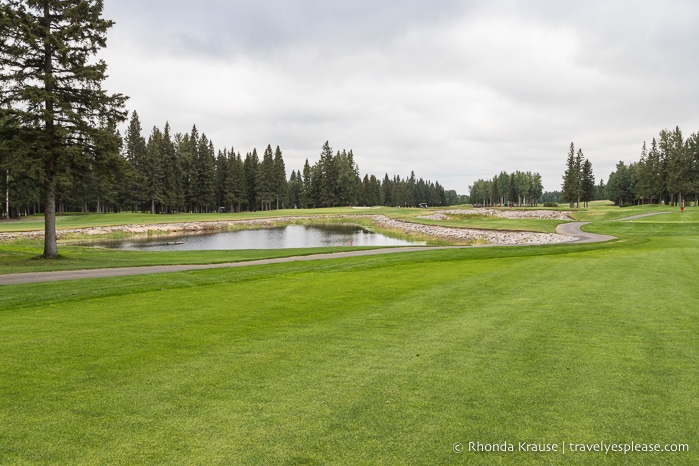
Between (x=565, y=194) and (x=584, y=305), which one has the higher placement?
(x=565, y=194)

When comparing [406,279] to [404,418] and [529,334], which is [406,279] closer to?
[529,334]

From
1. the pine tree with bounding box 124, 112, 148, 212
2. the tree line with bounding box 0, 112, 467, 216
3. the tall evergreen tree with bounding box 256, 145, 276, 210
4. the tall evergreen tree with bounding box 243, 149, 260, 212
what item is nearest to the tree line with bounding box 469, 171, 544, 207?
the tree line with bounding box 0, 112, 467, 216

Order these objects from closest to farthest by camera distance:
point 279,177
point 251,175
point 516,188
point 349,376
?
point 349,376 → point 251,175 → point 279,177 → point 516,188

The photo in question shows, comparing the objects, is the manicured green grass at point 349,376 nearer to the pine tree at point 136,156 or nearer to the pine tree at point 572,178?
the pine tree at point 136,156

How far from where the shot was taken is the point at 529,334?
281 inches

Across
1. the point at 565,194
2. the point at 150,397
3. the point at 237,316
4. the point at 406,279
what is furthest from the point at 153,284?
the point at 565,194

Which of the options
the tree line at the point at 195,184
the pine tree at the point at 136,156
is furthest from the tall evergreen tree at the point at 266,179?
the pine tree at the point at 136,156

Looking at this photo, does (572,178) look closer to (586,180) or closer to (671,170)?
(586,180)

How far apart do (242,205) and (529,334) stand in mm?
119877

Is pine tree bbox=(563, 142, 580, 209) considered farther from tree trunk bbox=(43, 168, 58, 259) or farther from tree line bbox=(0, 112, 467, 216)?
tree trunk bbox=(43, 168, 58, 259)

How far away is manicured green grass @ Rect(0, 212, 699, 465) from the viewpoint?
385cm

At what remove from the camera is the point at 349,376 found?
5.37 metres

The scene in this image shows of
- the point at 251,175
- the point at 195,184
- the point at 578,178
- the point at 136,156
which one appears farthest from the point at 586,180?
the point at 136,156

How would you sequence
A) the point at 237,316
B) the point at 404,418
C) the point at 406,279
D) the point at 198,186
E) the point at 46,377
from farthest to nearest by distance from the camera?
the point at 198,186 < the point at 406,279 < the point at 237,316 < the point at 46,377 < the point at 404,418
